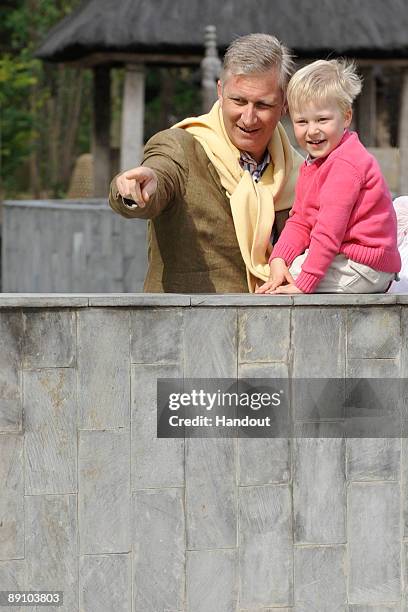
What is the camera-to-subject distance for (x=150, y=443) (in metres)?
3.68

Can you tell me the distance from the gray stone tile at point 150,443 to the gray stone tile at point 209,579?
20 centimetres

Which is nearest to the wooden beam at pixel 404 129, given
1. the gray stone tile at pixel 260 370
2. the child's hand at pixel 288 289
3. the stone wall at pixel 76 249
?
the stone wall at pixel 76 249

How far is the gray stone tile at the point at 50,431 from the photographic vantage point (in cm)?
365

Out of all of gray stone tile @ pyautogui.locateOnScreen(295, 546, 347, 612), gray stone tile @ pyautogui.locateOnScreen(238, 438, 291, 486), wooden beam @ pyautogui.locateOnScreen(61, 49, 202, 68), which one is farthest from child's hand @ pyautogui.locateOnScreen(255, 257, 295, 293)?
wooden beam @ pyautogui.locateOnScreen(61, 49, 202, 68)

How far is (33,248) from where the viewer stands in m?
13.1

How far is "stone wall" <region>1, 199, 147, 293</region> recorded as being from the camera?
11.8 metres

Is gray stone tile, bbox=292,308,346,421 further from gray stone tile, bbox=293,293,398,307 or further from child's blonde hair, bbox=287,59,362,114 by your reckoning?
child's blonde hair, bbox=287,59,362,114

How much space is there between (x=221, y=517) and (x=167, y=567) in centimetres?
19

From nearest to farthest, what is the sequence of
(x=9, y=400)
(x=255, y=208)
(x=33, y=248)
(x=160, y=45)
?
(x=9, y=400) → (x=255, y=208) → (x=33, y=248) → (x=160, y=45)

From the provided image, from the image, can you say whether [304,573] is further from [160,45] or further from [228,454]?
[160,45]

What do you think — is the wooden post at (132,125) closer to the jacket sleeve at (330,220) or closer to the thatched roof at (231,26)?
the thatched roof at (231,26)

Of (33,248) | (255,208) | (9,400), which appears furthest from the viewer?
(33,248)

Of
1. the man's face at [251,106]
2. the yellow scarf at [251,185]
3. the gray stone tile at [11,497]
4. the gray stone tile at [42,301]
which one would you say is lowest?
the gray stone tile at [11,497]

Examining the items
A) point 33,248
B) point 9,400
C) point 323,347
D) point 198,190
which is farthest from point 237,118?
point 33,248
